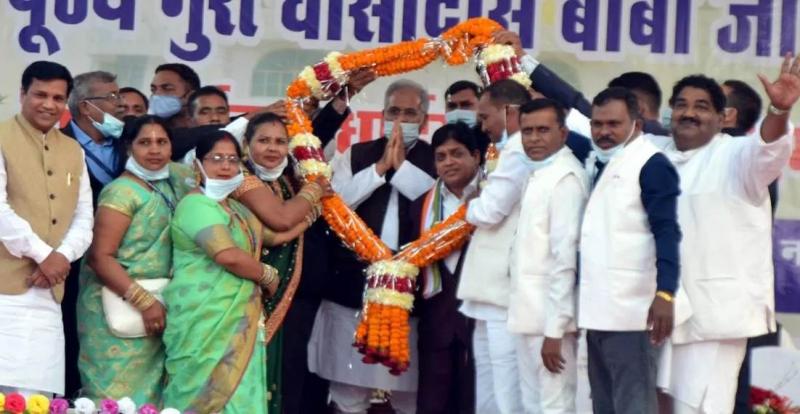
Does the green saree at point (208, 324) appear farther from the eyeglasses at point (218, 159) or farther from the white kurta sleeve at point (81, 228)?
the white kurta sleeve at point (81, 228)

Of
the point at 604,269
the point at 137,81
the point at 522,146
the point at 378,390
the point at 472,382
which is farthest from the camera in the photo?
the point at 137,81

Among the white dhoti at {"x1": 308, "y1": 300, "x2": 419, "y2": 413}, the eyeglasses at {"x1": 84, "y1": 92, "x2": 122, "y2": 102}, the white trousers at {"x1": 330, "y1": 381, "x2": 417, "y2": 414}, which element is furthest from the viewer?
the white trousers at {"x1": 330, "y1": 381, "x2": 417, "y2": 414}

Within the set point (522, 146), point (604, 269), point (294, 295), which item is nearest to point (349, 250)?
point (294, 295)

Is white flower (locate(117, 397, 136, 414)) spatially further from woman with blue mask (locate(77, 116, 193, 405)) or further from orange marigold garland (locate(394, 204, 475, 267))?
orange marigold garland (locate(394, 204, 475, 267))

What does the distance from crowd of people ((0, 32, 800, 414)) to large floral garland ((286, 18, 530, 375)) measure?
108 millimetres

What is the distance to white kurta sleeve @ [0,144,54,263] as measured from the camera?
651 cm

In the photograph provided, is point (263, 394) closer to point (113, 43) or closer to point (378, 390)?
point (378, 390)

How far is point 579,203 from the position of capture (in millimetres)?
6484

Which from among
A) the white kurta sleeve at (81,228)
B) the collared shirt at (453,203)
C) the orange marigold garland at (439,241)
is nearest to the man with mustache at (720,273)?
the orange marigold garland at (439,241)

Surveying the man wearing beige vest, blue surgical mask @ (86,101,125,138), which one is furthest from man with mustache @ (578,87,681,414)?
blue surgical mask @ (86,101,125,138)

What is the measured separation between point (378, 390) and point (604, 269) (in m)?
2.41

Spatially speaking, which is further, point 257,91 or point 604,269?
point 257,91

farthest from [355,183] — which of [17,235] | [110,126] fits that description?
[17,235]

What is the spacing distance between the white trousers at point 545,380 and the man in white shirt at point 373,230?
1276mm
